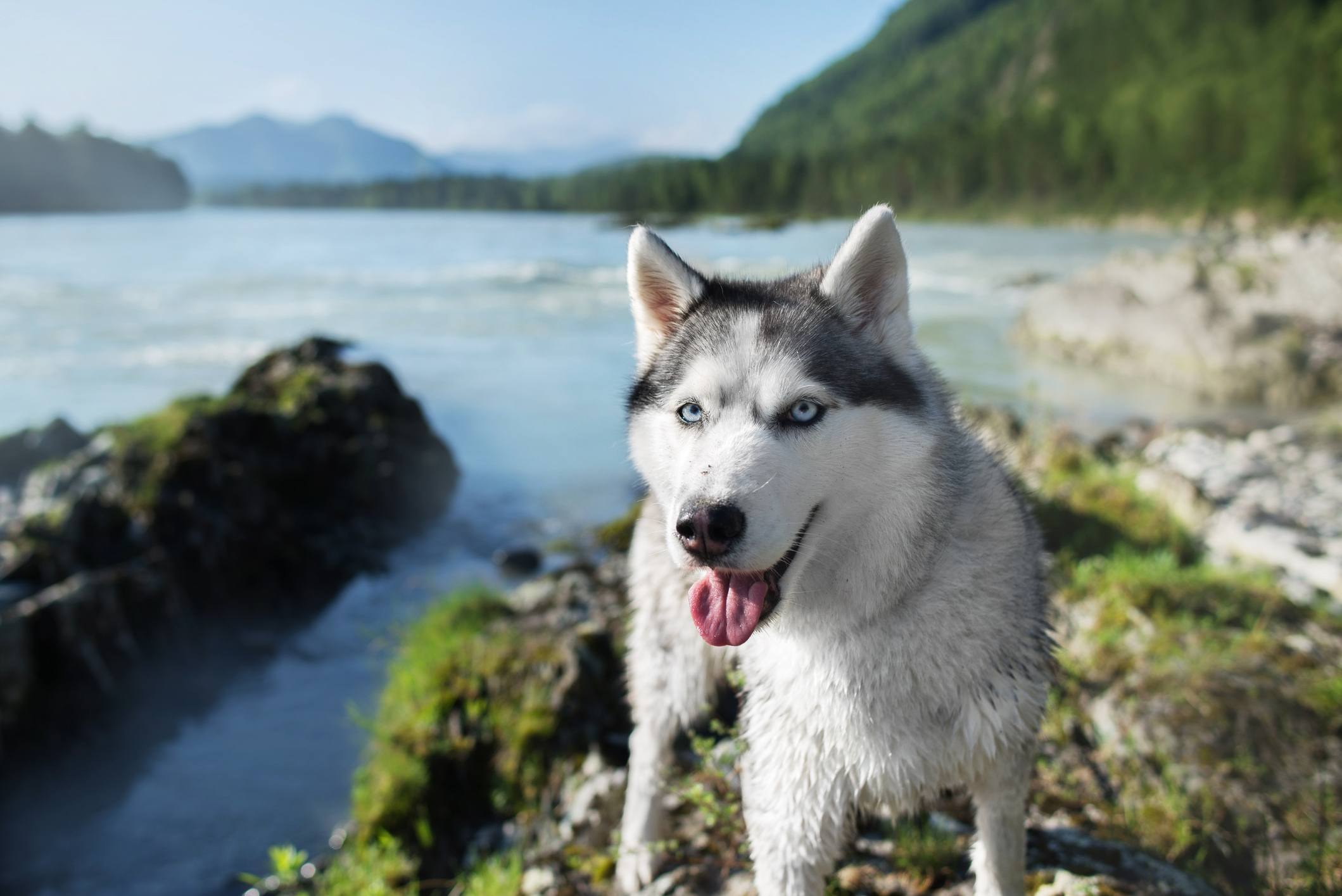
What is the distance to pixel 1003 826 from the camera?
95.7 inches

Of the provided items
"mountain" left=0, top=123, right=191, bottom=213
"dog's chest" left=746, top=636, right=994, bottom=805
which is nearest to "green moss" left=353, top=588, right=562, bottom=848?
"dog's chest" left=746, top=636, right=994, bottom=805

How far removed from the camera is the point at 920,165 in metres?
60.6

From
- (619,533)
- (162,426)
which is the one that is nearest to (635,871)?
(619,533)

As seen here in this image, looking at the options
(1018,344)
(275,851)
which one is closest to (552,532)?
(275,851)

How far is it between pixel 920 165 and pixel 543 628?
6284 cm

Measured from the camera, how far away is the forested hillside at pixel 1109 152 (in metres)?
49.1

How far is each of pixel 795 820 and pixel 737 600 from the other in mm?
740

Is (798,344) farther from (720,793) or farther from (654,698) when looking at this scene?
(720,793)

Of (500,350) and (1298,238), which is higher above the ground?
(1298,238)

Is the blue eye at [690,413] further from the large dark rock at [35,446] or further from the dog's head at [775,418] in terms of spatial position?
the large dark rock at [35,446]

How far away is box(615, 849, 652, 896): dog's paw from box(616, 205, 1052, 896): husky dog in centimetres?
108

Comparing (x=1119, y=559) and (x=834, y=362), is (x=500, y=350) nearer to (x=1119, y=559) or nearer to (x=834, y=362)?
(x=1119, y=559)

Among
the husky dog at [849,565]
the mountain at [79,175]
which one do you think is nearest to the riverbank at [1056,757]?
the husky dog at [849,565]

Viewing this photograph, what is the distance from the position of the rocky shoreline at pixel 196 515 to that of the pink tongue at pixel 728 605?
22.7 ft
